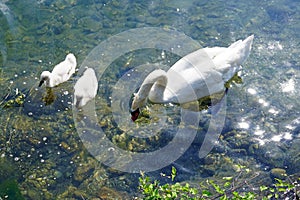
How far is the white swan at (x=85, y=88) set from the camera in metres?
7.39

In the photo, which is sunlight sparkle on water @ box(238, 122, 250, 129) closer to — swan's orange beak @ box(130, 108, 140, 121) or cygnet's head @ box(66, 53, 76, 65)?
swan's orange beak @ box(130, 108, 140, 121)

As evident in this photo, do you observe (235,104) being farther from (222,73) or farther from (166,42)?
(166,42)

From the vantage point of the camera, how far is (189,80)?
286 inches

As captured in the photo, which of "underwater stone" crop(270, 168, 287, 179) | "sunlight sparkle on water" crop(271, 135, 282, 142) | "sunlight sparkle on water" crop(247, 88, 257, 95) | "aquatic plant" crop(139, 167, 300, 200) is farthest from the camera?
"sunlight sparkle on water" crop(247, 88, 257, 95)

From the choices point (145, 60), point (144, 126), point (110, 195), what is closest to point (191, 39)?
point (145, 60)

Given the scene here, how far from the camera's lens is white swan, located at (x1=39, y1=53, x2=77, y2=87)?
25.3 feet

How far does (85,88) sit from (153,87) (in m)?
1.17

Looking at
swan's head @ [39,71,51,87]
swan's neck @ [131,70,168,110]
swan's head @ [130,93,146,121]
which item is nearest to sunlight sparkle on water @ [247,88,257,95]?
swan's neck @ [131,70,168,110]

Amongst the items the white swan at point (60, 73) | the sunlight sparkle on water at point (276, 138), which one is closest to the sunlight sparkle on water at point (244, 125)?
the sunlight sparkle on water at point (276, 138)

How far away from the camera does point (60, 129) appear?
7.26 metres

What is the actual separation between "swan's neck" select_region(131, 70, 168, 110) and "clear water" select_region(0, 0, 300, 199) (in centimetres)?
31

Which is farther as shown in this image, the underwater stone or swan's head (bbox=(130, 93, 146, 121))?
swan's head (bbox=(130, 93, 146, 121))

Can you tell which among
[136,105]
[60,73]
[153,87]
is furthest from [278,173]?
[60,73]

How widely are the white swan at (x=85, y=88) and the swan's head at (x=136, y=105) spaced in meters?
0.75
